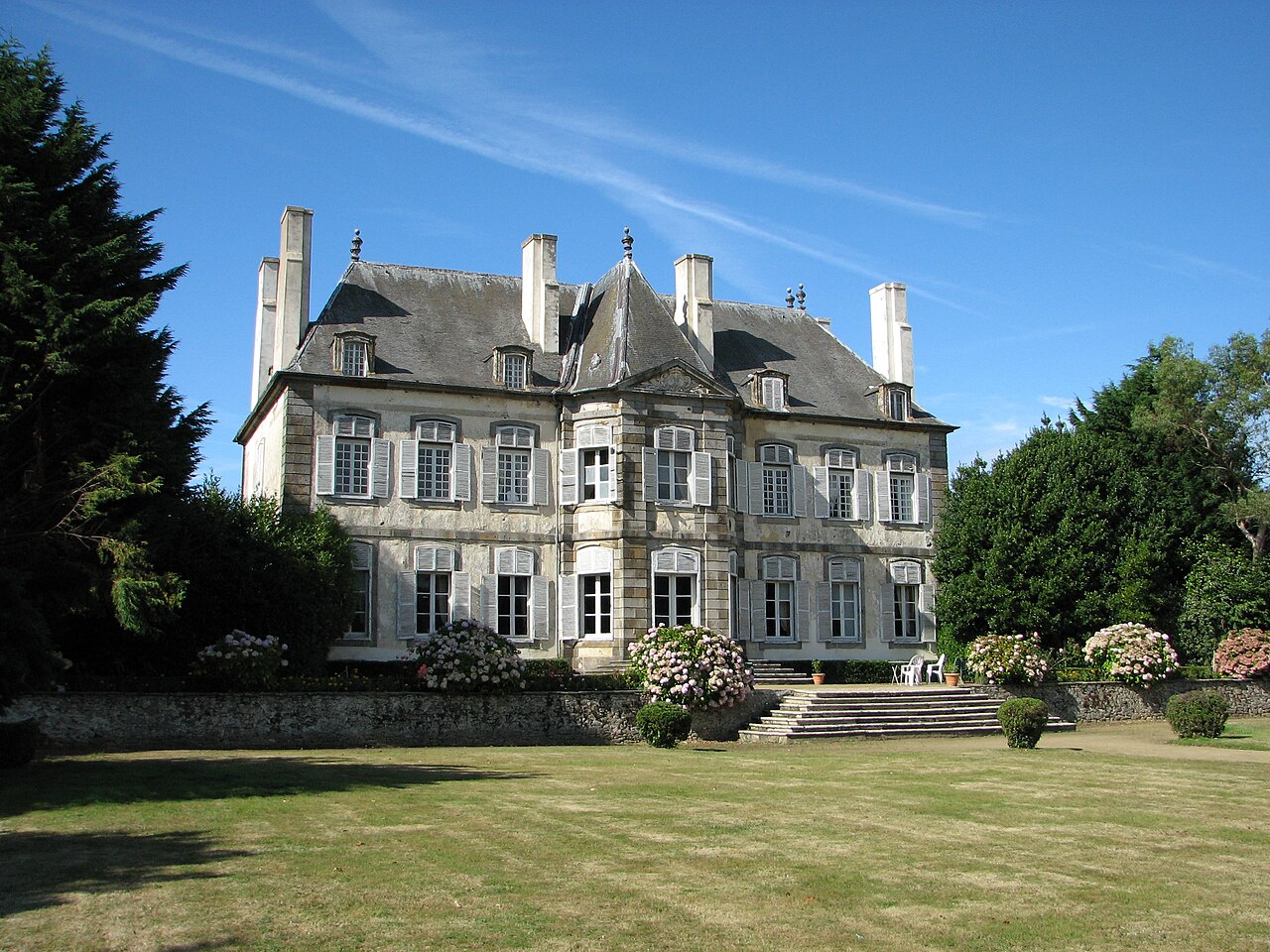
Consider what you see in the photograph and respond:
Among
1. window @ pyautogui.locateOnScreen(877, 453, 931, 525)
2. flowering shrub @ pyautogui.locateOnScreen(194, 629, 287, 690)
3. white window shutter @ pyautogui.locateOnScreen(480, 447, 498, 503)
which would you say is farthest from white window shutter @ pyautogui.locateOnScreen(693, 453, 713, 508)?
flowering shrub @ pyautogui.locateOnScreen(194, 629, 287, 690)

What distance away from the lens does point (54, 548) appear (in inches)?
565

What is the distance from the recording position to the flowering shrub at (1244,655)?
26672 millimetres

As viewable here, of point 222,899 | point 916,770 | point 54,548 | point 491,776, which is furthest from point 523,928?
point 54,548

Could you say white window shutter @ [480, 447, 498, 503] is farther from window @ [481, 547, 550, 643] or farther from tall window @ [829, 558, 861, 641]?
tall window @ [829, 558, 861, 641]

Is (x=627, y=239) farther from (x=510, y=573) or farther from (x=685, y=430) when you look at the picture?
(x=510, y=573)

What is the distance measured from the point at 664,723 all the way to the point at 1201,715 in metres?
8.72

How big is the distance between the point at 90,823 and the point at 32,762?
5639 mm

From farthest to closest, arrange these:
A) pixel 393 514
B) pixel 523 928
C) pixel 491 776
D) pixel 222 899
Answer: pixel 393 514
pixel 491 776
pixel 222 899
pixel 523 928

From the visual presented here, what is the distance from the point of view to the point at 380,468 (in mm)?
25547

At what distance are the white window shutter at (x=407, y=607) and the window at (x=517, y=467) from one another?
2.63 meters

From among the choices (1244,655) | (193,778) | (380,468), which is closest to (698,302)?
(380,468)

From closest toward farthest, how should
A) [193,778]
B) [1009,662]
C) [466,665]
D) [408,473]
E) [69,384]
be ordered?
1. [193,778]
2. [69,384]
3. [466,665]
4. [1009,662]
5. [408,473]

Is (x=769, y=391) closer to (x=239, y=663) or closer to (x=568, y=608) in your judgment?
(x=568, y=608)

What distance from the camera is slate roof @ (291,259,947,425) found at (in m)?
26.6
